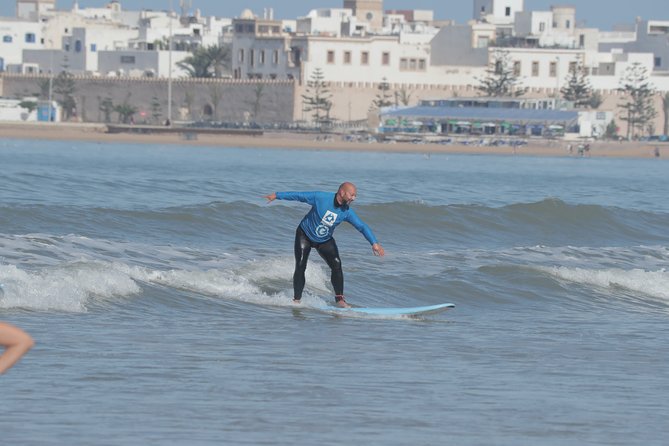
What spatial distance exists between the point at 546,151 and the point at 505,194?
44242 millimetres

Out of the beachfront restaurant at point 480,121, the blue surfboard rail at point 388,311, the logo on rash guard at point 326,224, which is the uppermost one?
the logo on rash guard at point 326,224

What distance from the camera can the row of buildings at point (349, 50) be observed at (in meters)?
91.3

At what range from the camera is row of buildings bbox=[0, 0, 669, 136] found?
91.3m

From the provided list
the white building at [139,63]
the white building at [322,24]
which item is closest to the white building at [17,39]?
the white building at [139,63]

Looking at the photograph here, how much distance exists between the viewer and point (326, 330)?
1136cm

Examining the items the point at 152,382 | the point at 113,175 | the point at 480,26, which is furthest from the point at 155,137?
the point at 152,382

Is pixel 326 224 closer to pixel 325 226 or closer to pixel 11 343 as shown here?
pixel 325 226

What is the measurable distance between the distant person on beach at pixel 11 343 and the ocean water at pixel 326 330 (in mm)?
1619

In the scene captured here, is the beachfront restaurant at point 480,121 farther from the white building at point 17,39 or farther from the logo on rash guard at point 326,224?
the logo on rash guard at point 326,224

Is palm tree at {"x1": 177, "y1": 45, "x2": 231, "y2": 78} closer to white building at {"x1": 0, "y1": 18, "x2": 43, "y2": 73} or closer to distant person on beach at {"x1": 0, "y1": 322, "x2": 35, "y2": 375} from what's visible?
white building at {"x1": 0, "y1": 18, "x2": 43, "y2": 73}

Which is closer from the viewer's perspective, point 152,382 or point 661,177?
point 152,382

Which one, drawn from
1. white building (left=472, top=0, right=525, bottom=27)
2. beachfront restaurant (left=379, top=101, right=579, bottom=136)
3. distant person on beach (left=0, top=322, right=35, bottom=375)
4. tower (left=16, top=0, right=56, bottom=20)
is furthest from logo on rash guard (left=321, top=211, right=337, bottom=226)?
tower (left=16, top=0, right=56, bottom=20)

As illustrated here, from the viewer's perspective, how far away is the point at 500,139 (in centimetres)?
8225

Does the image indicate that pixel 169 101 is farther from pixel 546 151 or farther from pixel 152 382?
pixel 152 382
